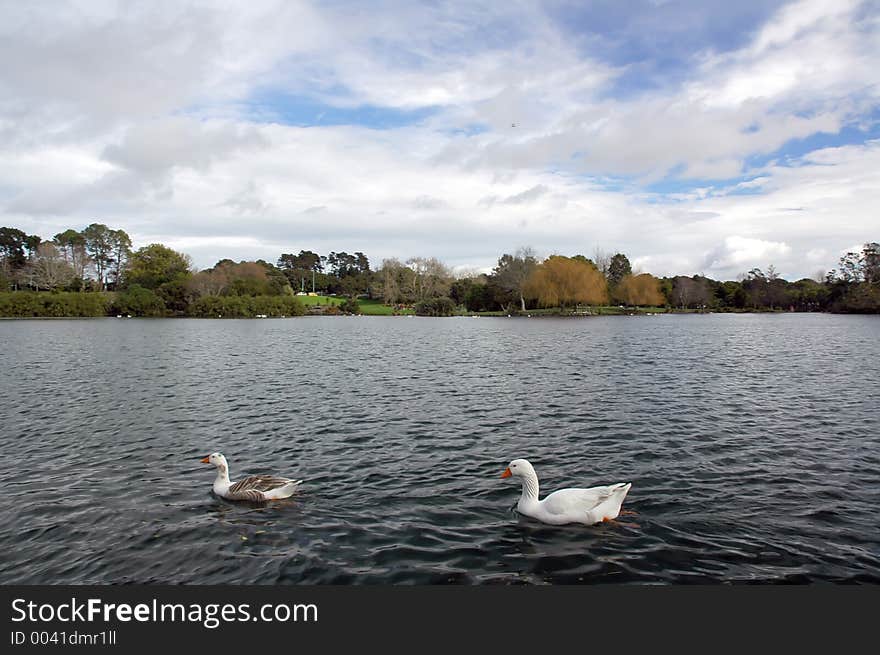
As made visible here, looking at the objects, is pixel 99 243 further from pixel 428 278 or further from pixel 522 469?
pixel 522 469

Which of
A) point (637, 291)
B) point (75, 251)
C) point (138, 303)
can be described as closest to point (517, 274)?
point (637, 291)

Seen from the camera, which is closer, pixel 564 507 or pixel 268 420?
pixel 564 507

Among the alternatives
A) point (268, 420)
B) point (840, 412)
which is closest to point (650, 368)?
point (840, 412)

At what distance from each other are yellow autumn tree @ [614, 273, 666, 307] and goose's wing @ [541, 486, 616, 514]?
152741 millimetres

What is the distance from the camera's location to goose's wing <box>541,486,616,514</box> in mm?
10219

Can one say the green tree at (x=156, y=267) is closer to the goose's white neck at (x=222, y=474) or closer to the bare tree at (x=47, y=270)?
the bare tree at (x=47, y=270)

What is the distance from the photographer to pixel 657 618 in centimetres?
745

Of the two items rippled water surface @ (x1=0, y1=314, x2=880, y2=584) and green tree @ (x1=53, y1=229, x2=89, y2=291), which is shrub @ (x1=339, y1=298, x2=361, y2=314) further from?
rippled water surface @ (x1=0, y1=314, x2=880, y2=584)

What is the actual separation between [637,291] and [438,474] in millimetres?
152346

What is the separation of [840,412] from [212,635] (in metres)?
22.0

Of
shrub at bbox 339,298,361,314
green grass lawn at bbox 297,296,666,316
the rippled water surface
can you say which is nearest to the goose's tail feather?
the rippled water surface

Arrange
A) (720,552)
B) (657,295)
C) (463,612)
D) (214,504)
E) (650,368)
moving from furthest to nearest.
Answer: (657,295) → (650,368) → (214,504) → (720,552) → (463,612)

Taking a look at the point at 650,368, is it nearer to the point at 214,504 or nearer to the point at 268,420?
the point at 268,420

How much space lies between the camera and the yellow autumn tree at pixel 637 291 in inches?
6053
